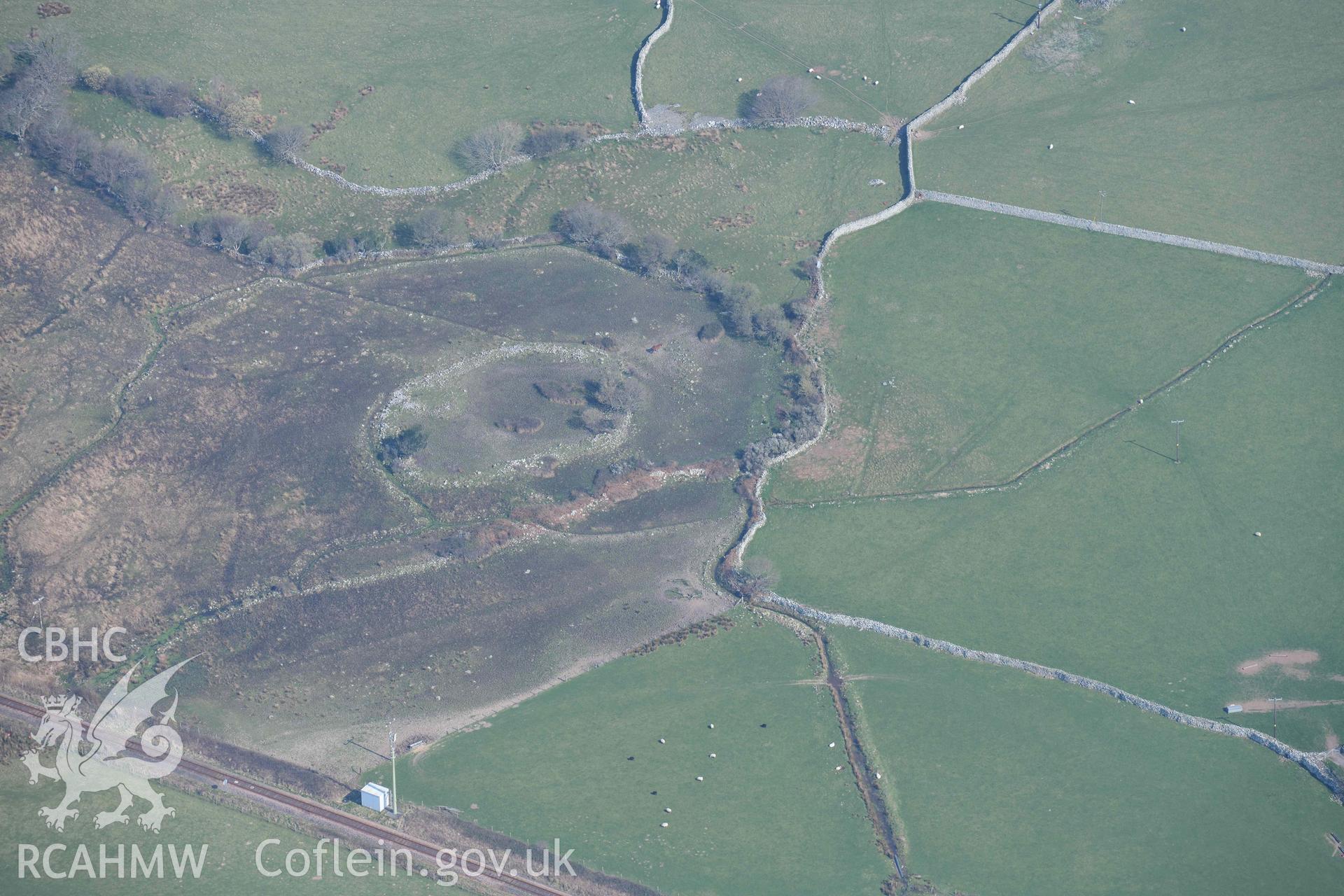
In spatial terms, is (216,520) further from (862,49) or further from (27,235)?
(862,49)

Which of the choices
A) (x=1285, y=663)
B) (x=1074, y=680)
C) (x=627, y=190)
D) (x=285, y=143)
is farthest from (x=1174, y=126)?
(x=285, y=143)

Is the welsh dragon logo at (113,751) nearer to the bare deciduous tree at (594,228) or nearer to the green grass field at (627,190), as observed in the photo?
the green grass field at (627,190)

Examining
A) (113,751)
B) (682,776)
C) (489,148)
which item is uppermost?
(489,148)

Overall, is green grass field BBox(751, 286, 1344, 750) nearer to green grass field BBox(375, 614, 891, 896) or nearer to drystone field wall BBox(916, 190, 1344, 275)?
green grass field BBox(375, 614, 891, 896)

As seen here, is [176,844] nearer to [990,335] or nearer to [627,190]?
[627,190]

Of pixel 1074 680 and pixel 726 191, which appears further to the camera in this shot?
pixel 726 191

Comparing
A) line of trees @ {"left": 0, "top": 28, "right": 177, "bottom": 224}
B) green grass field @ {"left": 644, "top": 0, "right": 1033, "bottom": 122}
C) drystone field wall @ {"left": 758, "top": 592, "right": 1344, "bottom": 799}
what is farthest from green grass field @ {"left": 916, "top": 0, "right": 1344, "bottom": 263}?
line of trees @ {"left": 0, "top": 28, "right": 177, "bottom": 224}
